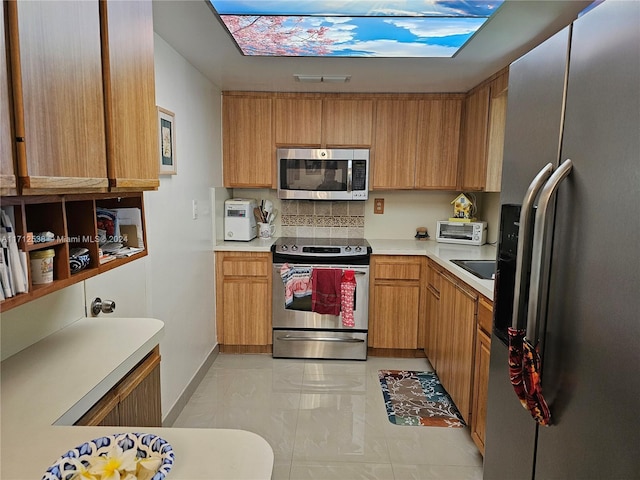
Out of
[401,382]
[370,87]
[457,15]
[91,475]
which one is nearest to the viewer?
[91,475]

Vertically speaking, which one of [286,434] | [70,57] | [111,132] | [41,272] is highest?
[70,57]

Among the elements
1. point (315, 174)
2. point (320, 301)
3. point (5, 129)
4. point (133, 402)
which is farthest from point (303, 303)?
point (5, 129)

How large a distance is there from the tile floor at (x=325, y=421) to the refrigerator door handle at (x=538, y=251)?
1.28m

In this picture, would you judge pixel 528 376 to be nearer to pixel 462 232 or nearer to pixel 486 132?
pixel 486 132

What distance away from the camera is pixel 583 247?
3.02 feet

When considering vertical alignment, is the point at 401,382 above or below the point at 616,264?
below

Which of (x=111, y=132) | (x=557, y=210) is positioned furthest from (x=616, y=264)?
(x=111, y=132)

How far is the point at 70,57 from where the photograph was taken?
3.22 feet

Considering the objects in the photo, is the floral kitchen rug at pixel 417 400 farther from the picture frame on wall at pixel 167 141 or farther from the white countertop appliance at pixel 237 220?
the picture frame on wall at pixel 167 141

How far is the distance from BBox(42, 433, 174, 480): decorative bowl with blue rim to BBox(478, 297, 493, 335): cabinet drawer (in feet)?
4.97

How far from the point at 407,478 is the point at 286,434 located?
688mm

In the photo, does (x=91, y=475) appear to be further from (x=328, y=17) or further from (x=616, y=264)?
(x=328, y=17)

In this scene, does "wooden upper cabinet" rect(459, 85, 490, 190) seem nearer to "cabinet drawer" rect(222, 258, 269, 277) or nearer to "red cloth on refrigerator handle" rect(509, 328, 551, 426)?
"cabinet drawer" rect(222, 258, 269, 277)

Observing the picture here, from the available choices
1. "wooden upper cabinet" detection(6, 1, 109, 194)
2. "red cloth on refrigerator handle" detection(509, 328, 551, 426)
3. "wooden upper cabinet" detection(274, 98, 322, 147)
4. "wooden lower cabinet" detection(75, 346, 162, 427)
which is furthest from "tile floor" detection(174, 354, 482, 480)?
"wooden upper cabinet" detection(274, 98, 322, 147)
